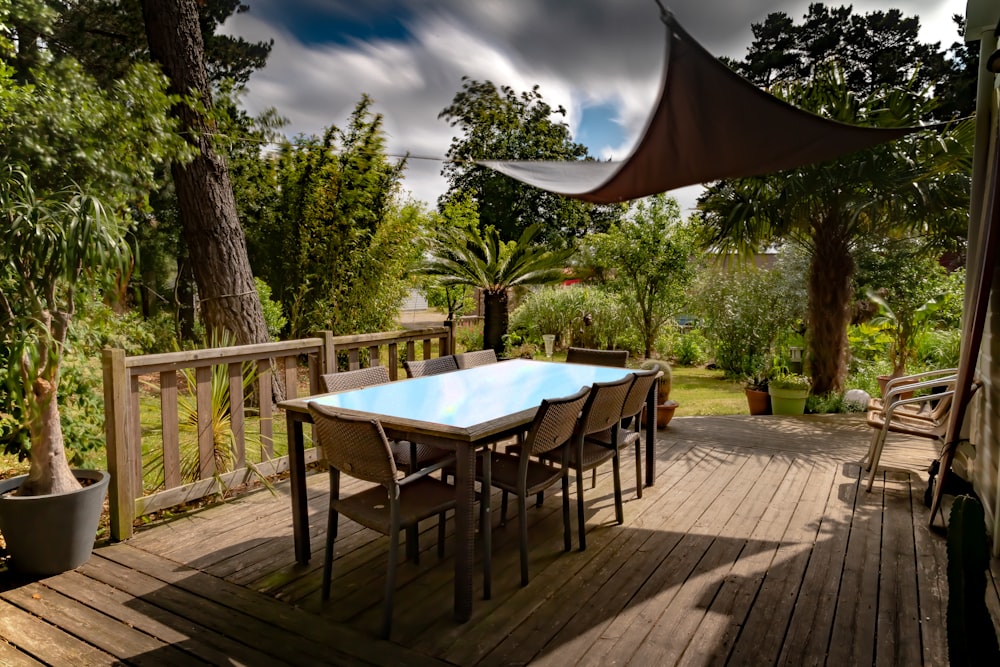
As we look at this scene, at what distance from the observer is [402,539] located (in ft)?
11.3

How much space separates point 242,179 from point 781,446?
8.42 m

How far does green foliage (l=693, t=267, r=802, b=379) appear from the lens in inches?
407

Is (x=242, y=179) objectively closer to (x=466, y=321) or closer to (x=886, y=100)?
(x=466, y=321)

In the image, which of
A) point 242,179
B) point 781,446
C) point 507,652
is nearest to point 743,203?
point 781,446

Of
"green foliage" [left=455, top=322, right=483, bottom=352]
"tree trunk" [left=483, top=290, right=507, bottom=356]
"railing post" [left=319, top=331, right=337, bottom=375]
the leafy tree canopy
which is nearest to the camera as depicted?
"railing post" [left=319, top=331, right=337, bottom=375]

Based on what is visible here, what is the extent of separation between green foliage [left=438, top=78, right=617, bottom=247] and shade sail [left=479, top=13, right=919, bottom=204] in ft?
51.7

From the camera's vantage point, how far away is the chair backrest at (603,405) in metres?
3.18

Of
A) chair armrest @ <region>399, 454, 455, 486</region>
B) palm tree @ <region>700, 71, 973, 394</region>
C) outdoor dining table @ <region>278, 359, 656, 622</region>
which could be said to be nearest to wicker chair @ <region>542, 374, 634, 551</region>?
outdoor dining table @ <region>278, 359, 656, 622</region>

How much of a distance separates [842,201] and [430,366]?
4792 millimetres

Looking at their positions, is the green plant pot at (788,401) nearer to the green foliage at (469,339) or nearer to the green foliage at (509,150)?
the green foliage at (469,339)

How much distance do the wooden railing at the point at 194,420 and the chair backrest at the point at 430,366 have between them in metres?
0.70

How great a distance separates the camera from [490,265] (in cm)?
961

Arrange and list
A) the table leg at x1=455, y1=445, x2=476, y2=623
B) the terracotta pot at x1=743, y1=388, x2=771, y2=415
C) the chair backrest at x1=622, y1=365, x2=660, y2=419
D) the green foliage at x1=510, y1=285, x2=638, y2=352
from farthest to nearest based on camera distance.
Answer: the green foliage at x1=510, y1=285, x2=638, y2=352, the terracotta pot at x1=743, y1=388, x2=771, y2=415, the chair backrest at x1=622, y1=365, x2=660, y2=419, the table leg at x1=455, y1=445, x2=476, y2=623

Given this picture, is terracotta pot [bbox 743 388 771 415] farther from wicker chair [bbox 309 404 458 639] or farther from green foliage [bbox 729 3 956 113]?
green foliage [bbox 729 3 956 113]
